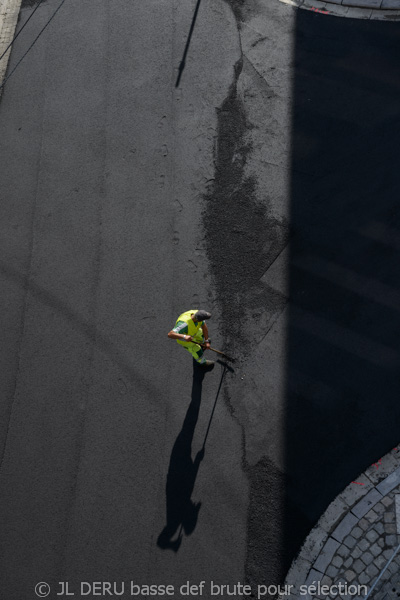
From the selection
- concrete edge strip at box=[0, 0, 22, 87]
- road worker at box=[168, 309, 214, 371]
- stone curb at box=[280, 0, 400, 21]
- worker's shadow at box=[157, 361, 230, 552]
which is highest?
stone curb at box=[280, 0, 400, 21]

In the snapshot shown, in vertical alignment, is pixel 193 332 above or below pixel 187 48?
below

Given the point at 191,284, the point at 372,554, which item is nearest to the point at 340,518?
the point at 372,554

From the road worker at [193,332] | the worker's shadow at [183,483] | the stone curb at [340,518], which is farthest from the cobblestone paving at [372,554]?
the road worker at [193,332]

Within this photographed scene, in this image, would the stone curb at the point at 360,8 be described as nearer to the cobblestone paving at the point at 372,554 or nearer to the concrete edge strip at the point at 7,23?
the concrete edge strip at the point at 7,23

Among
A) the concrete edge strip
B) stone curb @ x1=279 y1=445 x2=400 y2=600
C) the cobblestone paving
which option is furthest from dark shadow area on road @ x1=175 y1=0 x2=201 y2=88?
the cobblestone paving

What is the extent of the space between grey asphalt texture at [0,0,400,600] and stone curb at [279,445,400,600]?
0.14 m

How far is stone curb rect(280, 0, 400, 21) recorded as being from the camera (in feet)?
39.1

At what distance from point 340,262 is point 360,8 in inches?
252

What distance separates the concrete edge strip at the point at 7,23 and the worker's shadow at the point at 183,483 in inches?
363

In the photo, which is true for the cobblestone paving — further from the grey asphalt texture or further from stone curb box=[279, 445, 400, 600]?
the grey asphalt texture

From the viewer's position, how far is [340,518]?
796 cm

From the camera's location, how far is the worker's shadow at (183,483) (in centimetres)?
812

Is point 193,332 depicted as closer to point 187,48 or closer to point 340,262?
point 340,262

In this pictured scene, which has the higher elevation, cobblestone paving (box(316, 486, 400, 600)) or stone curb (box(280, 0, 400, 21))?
stone curb (box(280, 0, 400, 21))
